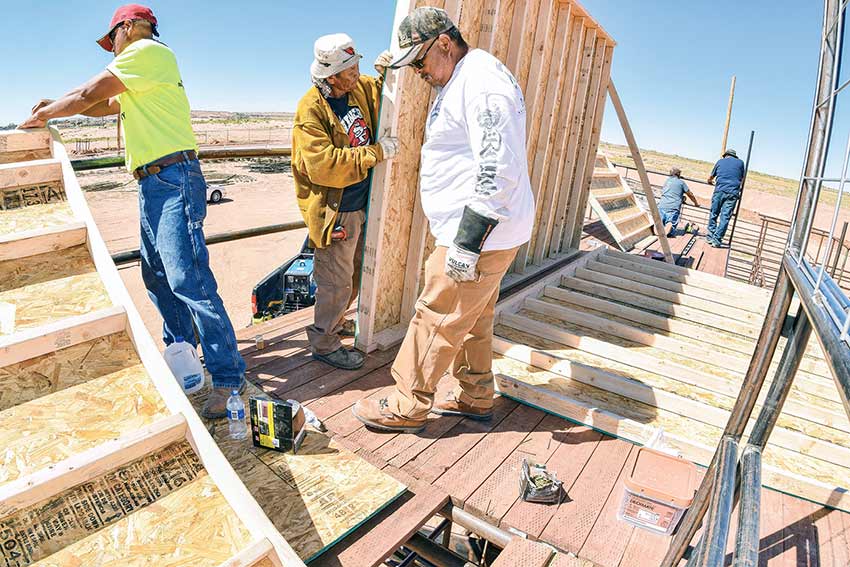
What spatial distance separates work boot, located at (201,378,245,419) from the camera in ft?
9.67

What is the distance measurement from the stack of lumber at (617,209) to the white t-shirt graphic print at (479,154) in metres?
6.16

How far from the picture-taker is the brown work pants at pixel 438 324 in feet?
Result: 8.74

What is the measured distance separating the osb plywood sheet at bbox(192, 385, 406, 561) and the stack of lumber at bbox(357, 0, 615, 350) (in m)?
1.31

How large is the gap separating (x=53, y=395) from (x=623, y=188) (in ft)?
35.0

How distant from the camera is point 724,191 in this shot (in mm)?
9875

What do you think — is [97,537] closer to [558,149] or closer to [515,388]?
[515,388]

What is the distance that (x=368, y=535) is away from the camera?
7.52 feet

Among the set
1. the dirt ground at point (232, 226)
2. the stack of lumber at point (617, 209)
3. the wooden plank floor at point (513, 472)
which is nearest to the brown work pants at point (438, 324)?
the wooden plank floor at point (513, 472)

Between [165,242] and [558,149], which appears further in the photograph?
[558,149]

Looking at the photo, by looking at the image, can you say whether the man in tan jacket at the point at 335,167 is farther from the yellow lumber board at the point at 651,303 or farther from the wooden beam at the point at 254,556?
the yellow lumber board at the point at 651,303

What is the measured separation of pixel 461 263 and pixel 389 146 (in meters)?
1.29

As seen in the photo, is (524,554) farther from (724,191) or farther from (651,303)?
(724,191)

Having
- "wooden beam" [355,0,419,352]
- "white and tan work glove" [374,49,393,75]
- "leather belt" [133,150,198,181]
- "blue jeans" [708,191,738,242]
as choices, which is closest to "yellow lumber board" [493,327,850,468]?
"wooden beam" [355,0,419,352]

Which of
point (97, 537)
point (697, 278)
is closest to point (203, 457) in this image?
point (97, 537)
